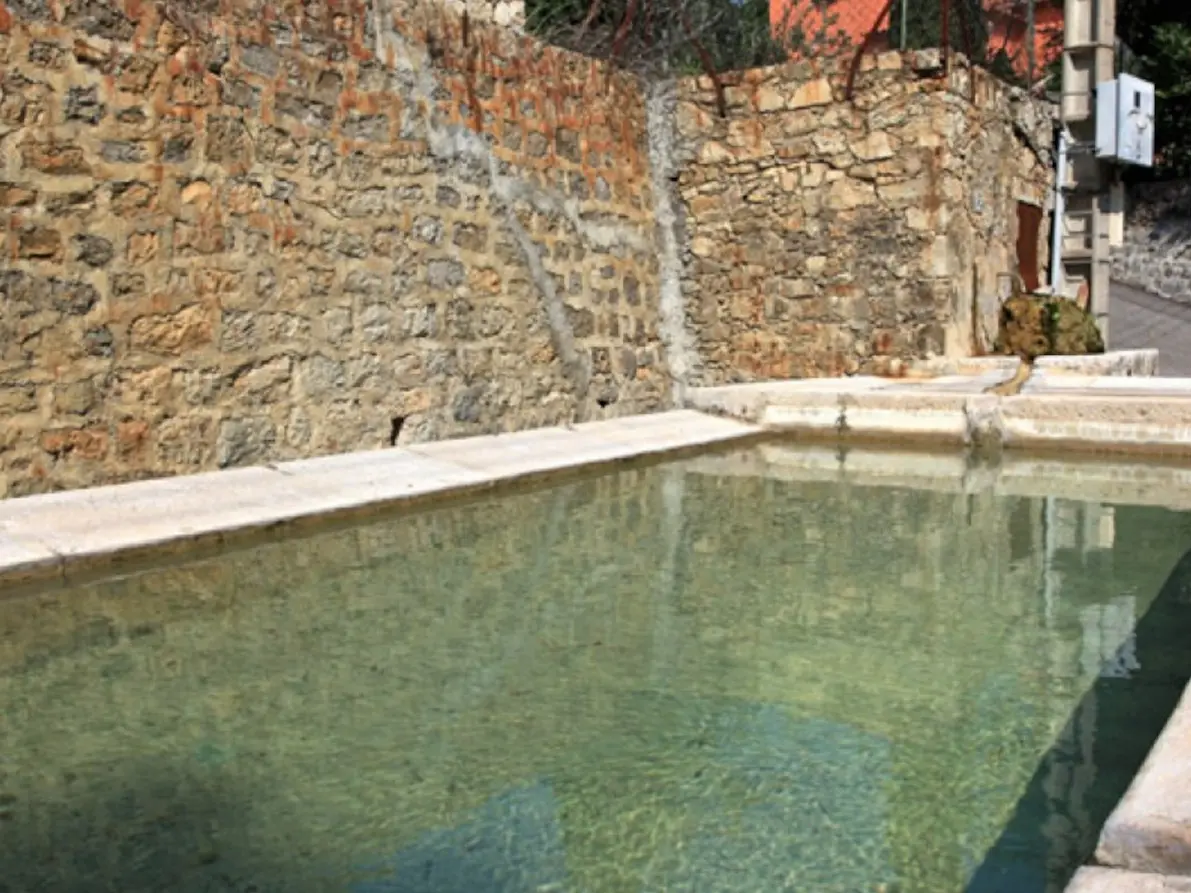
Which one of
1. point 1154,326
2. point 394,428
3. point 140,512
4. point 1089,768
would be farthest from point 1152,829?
point 1154,326

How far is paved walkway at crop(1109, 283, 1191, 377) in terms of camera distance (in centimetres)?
1430

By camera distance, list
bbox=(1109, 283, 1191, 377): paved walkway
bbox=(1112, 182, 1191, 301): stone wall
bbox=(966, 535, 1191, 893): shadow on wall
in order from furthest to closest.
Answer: bbox=(1112, 182, 1191, 301): stone wall < bbox=(1109, 283, 1191, 377): paved walkway < bbox=(966, 535, 1191, 893): shadow on wall

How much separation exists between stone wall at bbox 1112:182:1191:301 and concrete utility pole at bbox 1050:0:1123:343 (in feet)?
27.6

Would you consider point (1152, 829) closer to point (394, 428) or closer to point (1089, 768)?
point (1089, 768)

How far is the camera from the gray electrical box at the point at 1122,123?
10.1 meters

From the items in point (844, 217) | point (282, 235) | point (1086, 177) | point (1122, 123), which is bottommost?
point (282, 235)

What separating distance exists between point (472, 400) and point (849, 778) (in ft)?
14.6

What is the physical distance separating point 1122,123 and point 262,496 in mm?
8470

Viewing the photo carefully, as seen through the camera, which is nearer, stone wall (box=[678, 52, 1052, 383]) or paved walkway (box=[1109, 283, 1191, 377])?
stone wall (box=[678, 52, 1052, 383])

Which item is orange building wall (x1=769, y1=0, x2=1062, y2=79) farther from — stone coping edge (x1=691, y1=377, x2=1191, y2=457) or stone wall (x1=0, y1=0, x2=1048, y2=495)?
stone coping edge (x1=691, y1=377, x2=1191, y2=457)

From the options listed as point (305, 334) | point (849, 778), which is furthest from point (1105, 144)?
point (849, 778)

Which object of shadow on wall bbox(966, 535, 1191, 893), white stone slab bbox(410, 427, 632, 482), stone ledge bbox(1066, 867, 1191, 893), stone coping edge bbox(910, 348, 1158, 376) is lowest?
shadow on wall bbox(966, 535, 1191, 893)

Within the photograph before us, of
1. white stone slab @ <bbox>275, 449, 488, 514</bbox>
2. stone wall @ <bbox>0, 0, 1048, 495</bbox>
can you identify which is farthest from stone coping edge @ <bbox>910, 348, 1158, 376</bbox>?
white stone slab @ <bbox>275, 449, 488, 514</bbox>

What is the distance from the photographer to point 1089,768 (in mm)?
2170
